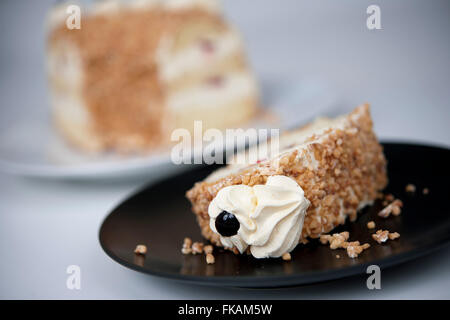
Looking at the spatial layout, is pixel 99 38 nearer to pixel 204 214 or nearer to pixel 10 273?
pixel 10 273

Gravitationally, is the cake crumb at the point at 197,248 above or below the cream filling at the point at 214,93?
below

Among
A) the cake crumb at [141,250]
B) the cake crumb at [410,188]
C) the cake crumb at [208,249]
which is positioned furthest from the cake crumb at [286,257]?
the cake crumb at [410,188]

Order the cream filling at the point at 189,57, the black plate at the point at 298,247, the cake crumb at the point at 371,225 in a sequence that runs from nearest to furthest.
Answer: the black plate at the point at 298,247 < the cake crumb at the point at 371,225 < the cream filling at the point at 189,57

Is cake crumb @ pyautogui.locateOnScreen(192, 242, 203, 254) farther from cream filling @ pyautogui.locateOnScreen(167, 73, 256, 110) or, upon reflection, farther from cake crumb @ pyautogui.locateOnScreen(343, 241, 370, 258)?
cream filling @ pyautogui.locateOnScreen(167, 73, 256, 110)

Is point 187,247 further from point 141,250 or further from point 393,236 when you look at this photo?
point 393,236

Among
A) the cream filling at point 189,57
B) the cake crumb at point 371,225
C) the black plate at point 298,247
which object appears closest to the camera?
the black plate at point 298,247

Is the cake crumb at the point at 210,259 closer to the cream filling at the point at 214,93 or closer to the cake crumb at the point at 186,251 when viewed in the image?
the cake crumb at the point at 186,251

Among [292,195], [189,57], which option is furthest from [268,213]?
[189,57]

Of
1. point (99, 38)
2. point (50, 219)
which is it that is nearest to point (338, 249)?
point (50, 219)
